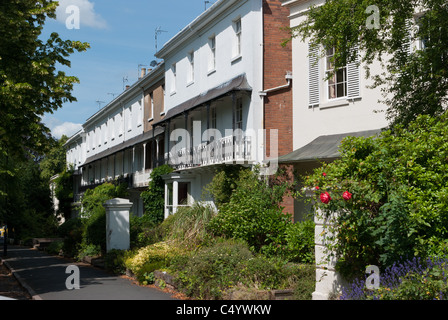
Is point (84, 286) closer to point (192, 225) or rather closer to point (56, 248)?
point (192, 225)

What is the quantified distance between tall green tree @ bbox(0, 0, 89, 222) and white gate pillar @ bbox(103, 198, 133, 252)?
9.58ft

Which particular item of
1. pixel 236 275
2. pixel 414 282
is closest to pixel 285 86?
pixel 236 275

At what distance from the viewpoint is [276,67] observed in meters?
18.9

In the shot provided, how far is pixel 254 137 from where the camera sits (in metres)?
18.4

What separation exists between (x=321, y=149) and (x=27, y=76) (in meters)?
8.66

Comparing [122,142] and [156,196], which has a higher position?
[122,142]

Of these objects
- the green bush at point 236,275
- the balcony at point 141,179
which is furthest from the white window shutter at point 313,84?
the balcony at point 141,179

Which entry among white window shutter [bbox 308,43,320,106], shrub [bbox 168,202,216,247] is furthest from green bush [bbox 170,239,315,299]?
white window shutter [bbox 308,43,320,106]

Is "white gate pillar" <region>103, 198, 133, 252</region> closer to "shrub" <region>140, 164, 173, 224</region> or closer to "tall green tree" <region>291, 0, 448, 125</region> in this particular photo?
"shrub" <region>140, 164, 173, 224</region>

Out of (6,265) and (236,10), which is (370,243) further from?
(6,265)

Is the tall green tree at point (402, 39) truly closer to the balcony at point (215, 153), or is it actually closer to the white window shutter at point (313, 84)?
the white window shutter at point (313, 84)

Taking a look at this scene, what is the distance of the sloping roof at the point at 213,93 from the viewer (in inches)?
739

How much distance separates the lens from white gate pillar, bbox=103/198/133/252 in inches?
704

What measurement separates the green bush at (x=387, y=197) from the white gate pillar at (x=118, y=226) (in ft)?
35.3
